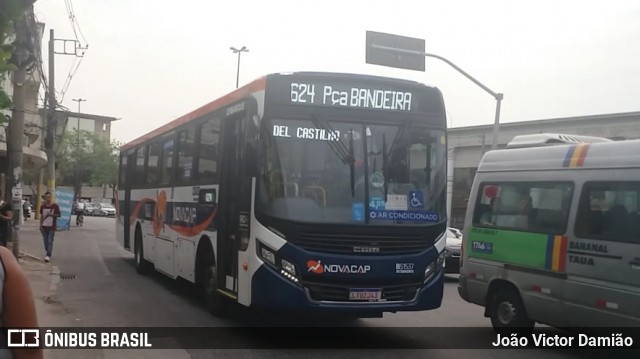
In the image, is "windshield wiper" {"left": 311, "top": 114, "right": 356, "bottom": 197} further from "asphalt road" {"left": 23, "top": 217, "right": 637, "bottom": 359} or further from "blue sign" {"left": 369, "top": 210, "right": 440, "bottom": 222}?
"asphalt road" {"left": 23, "top": 217, "right": 637, "bottom": 359}

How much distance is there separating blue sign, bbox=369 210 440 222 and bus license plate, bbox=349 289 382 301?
34.0 inches

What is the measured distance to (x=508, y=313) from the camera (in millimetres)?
8719

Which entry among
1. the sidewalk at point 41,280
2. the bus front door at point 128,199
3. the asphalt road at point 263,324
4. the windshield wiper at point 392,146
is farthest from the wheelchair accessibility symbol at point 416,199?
the bus front door at point 128,199

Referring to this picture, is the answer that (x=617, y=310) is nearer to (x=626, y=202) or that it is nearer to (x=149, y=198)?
(x=626, y=202)

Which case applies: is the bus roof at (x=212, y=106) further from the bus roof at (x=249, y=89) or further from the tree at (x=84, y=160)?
the tree at (x=84, y=160)

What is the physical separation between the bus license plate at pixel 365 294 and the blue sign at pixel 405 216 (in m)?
0.86

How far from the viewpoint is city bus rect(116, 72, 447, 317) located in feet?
24.0

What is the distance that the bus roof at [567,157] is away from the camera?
23.8 feet

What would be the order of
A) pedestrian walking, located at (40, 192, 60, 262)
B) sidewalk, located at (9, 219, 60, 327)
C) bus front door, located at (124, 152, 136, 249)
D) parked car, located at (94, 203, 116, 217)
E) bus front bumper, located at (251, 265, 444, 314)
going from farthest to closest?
parked car, located at (94, 203, 116, 217), bus front door, located at (124, 152, 136, 249), pedestrian walking, located at (40, 192, 60, 262), sidewalk, located at (9, 219, 60, 327), bus front bumper, located at (251, 265, 444, 314)

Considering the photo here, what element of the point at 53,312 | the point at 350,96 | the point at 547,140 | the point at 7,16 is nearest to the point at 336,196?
the point at 350,96

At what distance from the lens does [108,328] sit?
8883mm

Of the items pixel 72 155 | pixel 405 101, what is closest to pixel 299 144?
pixel 405 101

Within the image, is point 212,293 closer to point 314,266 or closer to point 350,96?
point 314,266

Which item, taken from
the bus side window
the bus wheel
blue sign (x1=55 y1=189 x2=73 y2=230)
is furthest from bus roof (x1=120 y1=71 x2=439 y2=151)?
blue sign (x1=55 y1=189 x2=73 y2=230)
